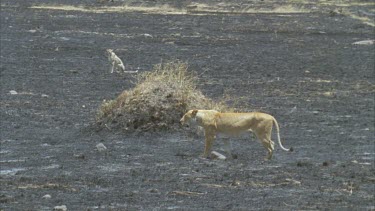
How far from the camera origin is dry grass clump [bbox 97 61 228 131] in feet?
51.0

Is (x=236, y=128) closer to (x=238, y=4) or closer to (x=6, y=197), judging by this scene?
(x=6, y=197)

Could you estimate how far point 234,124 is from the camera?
13461mm

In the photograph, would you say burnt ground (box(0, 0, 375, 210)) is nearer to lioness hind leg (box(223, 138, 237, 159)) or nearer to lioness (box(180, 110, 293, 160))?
lioness hind leg (box(223, 138, 237, 159))

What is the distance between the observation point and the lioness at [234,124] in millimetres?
13320

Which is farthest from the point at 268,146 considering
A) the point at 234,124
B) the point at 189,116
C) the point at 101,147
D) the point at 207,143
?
the point at 101,147

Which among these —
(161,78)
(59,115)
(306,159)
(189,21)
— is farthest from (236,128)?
(189,21)

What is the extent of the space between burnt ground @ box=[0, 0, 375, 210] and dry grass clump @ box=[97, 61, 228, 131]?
0.23m

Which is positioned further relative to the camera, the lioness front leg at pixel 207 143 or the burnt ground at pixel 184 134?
the lioness front leg at pixel 207 143

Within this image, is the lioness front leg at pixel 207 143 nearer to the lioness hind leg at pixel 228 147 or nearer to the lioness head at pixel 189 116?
the lioness hind leg at pixel 228 147

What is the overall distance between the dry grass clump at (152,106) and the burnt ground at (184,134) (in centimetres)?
23

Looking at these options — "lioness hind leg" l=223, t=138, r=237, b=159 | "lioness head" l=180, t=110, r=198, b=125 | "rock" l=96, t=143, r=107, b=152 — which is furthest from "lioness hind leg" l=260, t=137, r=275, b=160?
"rock" l=96, t=143, r=107, b=152

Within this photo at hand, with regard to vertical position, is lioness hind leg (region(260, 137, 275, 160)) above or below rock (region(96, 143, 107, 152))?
above

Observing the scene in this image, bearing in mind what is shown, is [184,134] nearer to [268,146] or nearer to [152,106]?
[152,106]

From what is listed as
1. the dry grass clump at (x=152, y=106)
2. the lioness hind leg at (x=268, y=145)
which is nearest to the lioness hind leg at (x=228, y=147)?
the lioness hind leg at (x=268, y=145)
